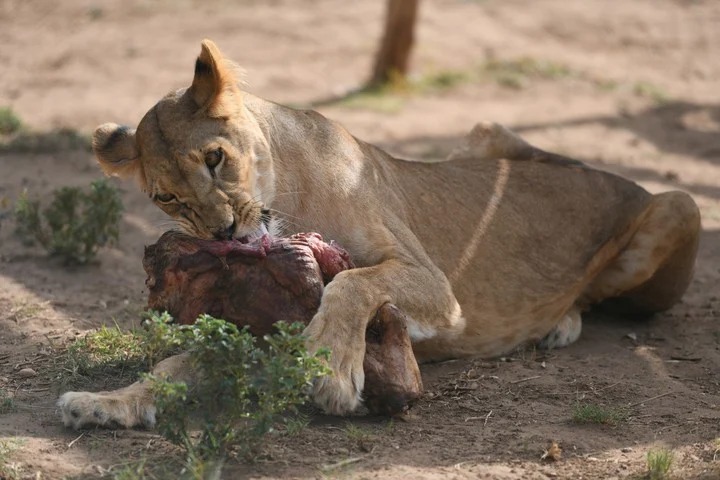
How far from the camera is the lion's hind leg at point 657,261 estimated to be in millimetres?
6629

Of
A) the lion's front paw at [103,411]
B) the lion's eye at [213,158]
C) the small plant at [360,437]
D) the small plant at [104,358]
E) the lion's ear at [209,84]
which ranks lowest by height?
the small plant at [104,358]

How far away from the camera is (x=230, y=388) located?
4137 millimetres

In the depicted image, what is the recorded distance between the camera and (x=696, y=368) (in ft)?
19.4

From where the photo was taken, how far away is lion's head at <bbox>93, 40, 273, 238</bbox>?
487cm

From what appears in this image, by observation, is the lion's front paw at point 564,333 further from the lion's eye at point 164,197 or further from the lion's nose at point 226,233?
the lion's eye at point 164,197

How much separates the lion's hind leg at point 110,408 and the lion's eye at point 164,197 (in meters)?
0.82

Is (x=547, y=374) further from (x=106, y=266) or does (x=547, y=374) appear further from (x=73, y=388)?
(x=106, y=266)

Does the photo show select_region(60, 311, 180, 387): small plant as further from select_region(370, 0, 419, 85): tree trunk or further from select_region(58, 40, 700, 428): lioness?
select_region(370, 0, 419, 85): tree trunk

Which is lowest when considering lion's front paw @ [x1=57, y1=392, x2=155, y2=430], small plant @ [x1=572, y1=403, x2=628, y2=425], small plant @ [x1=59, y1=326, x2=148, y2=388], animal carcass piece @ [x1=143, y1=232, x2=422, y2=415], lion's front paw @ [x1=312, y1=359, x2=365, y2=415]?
small plant @ [x1=59, y1=326, x2=148, y2=388]

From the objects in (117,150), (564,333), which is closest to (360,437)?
(117,150)

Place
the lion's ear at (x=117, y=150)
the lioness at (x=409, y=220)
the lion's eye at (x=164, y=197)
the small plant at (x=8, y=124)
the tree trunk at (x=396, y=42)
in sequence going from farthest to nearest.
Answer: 1. the tree trunk at (x=396, y=42)
2. the small plant at (x=8, y=124)
3. the lion's ear at (x=117, y=150)
4. the lion's eye at (x=164, y=197)
5. the lioness at (x=409, y=220)

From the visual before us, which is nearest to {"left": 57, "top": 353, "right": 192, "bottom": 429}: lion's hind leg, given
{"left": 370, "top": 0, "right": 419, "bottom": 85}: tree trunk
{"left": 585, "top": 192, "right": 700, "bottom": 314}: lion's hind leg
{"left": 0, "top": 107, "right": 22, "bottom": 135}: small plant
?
{"left": 585, "top": 192, "right": 700, "bottom": 314}: lion's hind leg

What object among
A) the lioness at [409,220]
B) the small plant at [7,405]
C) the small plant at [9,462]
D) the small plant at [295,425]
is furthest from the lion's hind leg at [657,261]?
the small plant at [9,462]

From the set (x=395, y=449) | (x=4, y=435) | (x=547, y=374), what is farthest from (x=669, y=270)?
(x=4, y=435)
